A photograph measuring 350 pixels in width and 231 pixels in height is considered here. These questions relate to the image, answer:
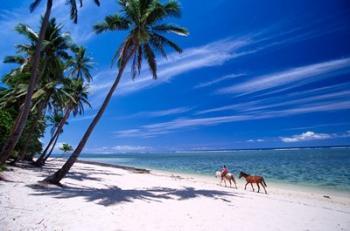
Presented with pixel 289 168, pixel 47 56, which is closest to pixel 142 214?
pixel 47 56

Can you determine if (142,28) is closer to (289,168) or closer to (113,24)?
(113,24)

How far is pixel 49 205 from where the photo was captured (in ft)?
24.1

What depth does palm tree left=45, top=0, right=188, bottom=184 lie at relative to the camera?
1314 cm

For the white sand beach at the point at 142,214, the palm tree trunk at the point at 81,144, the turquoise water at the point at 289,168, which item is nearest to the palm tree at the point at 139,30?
the palm tree trunk at the point at 81,144

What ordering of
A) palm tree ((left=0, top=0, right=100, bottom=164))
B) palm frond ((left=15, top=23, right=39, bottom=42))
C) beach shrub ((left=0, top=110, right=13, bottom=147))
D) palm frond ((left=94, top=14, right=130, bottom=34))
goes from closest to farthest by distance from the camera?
palm tree ((left=0, top=0, right=100, bottom=164))
palm frond ((left=94, top=14, right=130, bottom=34))
beach shrub ((left=0, top=110, right=13, bottom=147))
palm frond ((left=15, top=23, right=39, bottom=42))

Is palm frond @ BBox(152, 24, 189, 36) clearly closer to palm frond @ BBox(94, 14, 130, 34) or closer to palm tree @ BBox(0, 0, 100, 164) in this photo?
palm frond @ BBox(94, 14, 130, 34)

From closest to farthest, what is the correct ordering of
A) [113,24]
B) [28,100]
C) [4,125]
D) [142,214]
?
[142,214]
[28,100]
[113,24]
[4,125]

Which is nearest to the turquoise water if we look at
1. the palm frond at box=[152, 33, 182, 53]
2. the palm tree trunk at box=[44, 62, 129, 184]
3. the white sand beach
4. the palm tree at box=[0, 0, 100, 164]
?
the white sand beach

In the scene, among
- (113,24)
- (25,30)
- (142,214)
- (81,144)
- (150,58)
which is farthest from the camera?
(25,30)

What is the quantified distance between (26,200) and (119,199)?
3.06 meters

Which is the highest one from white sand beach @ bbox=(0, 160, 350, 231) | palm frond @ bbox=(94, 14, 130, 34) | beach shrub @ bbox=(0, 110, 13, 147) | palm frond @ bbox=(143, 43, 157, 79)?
palm frond @ bbox=(94, 14, 130, 34)

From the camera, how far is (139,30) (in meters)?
13.5

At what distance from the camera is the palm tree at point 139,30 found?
1314 centimetres

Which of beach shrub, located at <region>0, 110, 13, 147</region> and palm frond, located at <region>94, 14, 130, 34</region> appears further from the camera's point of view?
beach shrub, located at <region>0, 110, 13, 147</region>
